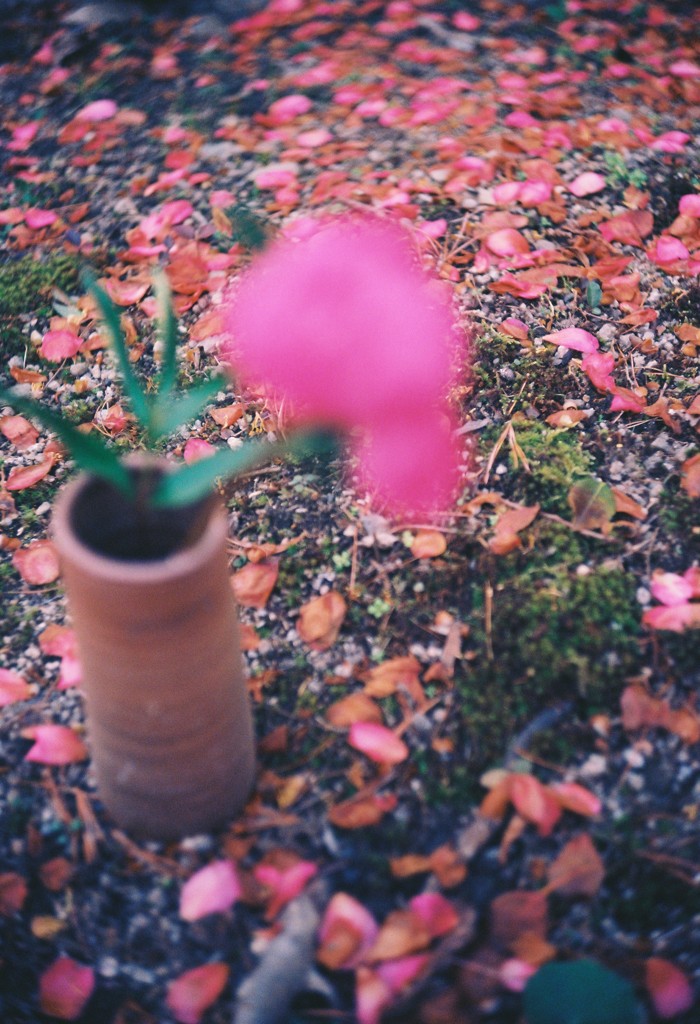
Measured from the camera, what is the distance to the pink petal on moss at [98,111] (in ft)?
8.00

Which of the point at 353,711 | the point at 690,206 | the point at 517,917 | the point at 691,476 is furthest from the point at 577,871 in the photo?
the point at 690,206

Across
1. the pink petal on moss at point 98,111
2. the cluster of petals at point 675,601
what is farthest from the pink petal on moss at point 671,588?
the pink petal on moss at point 98,111

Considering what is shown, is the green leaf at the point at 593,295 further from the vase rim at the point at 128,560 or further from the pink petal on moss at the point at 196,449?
the vase rim at the point at 128,560

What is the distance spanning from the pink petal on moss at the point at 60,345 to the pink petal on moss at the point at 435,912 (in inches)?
51.5

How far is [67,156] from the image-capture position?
232 centimetres

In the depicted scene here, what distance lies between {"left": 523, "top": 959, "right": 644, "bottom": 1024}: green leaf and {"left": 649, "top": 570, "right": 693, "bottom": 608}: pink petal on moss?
536mm

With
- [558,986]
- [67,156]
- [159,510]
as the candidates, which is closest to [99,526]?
[159,510]

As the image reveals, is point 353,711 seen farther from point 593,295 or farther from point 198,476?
point 593,295

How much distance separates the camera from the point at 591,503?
1.37 meters

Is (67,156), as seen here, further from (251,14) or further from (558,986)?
(558,986)

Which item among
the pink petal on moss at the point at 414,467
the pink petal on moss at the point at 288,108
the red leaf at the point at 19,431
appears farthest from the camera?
the pink petal on moss at the point at 288,108

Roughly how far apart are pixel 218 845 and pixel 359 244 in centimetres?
108

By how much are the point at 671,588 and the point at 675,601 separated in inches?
1.0

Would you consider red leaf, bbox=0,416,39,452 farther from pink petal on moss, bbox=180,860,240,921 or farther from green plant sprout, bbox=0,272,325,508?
pink petal on moss, bbox=180,860,240,921
